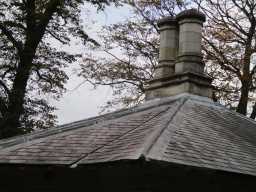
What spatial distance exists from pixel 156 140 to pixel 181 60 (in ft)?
13.4

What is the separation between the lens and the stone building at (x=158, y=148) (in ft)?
24.8

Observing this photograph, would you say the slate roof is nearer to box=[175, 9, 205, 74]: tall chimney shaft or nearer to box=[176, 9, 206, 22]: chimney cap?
box=[175, 9, 205, 74]: tall chimney shaft

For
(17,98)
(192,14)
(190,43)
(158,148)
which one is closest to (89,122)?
(190,43)

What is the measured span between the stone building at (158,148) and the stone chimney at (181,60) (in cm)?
2

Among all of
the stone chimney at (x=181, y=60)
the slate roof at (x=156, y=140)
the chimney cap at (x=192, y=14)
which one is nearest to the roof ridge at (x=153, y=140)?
the slate roof at (x=156, y=140)

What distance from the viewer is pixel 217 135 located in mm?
9133

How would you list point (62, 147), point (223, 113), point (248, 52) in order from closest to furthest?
point (62, 147), point (223, 113), point (248, 52)

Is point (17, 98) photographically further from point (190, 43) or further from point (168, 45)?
point (190, 43)

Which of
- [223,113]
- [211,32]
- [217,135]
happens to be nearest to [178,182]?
[217,135]

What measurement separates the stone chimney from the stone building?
0.02 metres

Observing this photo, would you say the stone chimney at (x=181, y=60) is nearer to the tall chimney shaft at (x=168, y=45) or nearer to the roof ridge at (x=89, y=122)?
the tall chimney shaft at (x=168, y=45)

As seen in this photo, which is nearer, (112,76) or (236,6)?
(236,6)

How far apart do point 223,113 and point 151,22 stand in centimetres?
1243

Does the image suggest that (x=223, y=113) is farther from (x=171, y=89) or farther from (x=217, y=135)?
(x=217, y=135)
